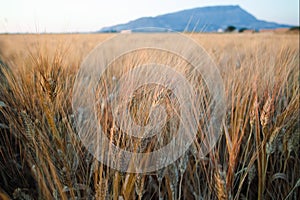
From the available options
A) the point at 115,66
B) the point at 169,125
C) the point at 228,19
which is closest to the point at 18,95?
the point at 169,125

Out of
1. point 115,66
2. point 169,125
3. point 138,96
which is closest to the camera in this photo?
point 138,96

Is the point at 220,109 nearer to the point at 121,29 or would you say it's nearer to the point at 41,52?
the point at 121,29

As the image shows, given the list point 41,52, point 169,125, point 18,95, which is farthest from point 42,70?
point 169,125

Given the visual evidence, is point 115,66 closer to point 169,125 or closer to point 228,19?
point 169,125

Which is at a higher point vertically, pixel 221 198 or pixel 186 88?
pixel 186 88

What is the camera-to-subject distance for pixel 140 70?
0.84 meters

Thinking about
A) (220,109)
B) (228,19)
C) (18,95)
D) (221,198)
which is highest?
(228,19)

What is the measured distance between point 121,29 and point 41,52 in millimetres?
270

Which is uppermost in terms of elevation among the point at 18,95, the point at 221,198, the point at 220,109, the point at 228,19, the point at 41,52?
the point at 228,19

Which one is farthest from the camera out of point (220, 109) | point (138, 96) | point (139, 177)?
point (220, 109)

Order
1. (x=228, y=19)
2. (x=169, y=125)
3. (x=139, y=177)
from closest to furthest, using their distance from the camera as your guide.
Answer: (x=139, y=177) → (x=169, y=125) → (x=228, y=19)

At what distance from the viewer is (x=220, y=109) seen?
3.25 feet

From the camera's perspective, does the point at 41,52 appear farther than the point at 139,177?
Yes

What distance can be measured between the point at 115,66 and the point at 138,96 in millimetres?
1094
